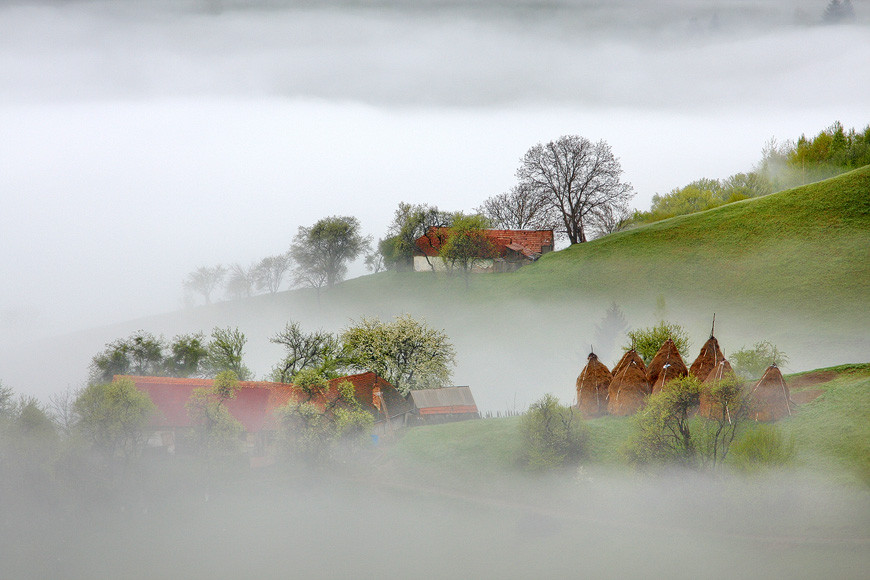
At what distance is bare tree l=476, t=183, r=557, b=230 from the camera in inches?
4854

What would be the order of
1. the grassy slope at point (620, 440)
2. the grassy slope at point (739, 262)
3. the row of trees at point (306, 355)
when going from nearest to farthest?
the grassy slope at point (620, 440) → the row of trees at point (306, 355) → the grassy slope at point (739, 262)

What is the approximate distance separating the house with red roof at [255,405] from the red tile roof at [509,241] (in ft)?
164

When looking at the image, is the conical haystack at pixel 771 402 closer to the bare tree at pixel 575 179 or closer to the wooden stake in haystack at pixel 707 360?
the wooden stake in haystack at pixel 707 360

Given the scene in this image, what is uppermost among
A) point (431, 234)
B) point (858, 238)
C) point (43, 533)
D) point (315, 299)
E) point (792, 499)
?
point (431, 234)

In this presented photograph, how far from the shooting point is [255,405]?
5794 cm

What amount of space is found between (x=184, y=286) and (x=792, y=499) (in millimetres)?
126745

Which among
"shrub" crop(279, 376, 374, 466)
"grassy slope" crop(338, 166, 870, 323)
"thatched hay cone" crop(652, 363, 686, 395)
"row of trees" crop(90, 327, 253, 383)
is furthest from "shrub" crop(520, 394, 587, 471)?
"grassy slope" crop(338, 166, 870, 323)

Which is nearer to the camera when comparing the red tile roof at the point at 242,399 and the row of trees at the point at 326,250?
the red tile roof at the point at 242,399

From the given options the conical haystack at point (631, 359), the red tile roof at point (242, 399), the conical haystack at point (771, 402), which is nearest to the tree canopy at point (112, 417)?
the red tile roof at point (242, 399)

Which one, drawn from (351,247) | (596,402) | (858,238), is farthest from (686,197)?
(596,402)

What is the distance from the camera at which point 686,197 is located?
425 ft

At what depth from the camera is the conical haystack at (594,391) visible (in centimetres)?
5519

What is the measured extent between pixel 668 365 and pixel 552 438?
11773 millimetres

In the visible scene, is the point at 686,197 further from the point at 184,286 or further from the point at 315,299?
the point at 184,286
